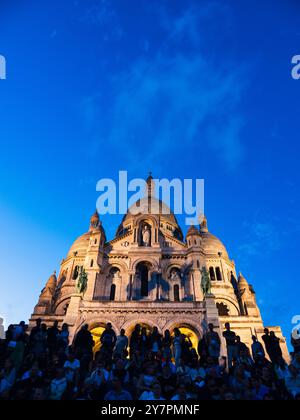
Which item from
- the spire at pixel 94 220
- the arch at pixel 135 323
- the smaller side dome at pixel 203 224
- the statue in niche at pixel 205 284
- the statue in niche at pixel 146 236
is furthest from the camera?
the smaller side dome at pixel 203 224

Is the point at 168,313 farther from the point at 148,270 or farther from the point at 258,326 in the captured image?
the point at 258,326

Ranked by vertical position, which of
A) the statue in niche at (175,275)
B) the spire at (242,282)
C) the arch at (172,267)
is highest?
the spire at (242,282)

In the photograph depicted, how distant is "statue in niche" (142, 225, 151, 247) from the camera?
101 ft

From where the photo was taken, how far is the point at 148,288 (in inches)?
1085

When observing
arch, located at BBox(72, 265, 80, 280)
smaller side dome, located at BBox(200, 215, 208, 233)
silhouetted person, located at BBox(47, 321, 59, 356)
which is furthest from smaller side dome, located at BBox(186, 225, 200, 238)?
silhouetted person, located at BBox(47, 321, 59, 356)

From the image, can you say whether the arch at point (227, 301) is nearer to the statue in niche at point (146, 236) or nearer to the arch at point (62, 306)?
the statue in niche at point (146, 236)

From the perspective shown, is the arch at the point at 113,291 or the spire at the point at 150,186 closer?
the arch at the point at 113,291

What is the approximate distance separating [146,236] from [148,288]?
566 cm

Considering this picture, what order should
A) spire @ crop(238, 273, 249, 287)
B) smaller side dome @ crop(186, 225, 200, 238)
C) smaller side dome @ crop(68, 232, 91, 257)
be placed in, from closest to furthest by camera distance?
smaller side dome @ crop(186, 225, 200, 238)
spire @ crop(238, 273, 249, 287)
smaller side dome @ crop(68, 232, 91, 257)

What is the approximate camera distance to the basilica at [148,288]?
2286 cm

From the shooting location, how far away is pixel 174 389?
952 cm

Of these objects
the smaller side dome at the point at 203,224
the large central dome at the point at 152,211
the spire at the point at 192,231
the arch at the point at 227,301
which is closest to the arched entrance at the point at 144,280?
the spire at the point at 192,231

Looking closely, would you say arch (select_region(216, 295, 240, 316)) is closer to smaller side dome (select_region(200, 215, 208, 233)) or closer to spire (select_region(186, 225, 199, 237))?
spire (select_region(186, 225, 199, 237))
